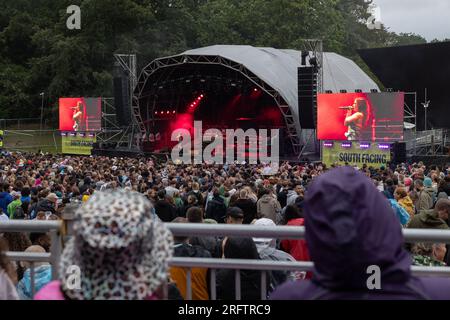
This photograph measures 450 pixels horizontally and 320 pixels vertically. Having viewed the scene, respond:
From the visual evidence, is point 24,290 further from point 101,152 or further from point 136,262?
point 101,152

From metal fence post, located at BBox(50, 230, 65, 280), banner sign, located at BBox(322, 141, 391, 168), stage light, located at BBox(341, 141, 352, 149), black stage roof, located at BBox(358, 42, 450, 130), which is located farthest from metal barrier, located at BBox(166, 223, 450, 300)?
black stage roof, located at BBox(358, 42, 450, 130)

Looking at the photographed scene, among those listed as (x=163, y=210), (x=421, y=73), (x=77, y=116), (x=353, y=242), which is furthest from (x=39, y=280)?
(x=421, y=73)

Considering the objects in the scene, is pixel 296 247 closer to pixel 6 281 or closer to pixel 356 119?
pixel 6 281

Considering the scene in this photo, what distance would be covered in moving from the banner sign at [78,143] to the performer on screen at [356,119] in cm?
1346

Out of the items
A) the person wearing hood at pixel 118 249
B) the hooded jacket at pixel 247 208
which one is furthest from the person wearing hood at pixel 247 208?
the person wearing hood at pixel 118 249

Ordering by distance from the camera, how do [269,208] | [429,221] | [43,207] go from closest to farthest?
[429,221]
[43,207]
[269,208]

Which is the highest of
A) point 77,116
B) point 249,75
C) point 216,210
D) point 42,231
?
point 249,75

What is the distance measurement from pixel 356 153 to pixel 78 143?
51.1 feet

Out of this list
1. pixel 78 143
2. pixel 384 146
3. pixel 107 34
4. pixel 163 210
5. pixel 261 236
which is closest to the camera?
pixel 261 236

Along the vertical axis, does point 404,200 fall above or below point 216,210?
above

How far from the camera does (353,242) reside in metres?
1.63
